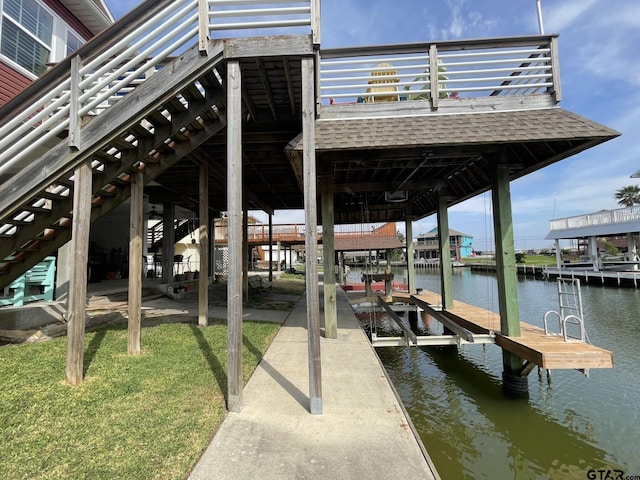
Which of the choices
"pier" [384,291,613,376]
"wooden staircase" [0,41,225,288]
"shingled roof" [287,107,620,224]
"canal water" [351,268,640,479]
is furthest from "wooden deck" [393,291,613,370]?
"wooden staircase" [0,41,225,288]

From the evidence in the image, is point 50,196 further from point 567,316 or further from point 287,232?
point 287,232

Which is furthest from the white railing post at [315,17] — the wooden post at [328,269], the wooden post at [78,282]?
the wooden post at [78,282]

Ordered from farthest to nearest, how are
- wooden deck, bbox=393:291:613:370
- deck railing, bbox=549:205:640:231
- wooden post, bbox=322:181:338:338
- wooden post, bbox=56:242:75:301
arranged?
deck railing, bbox=549:205:640:231 → wooden post, bbox=56:242:75:301 → wooden post, bbox=322:181:338:338 → wooden deck, bbox=393:291:613:370

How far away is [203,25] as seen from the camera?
425 cm

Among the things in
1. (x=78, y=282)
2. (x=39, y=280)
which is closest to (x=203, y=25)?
(x=78, y=282)

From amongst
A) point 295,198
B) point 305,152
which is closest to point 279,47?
point 305,152

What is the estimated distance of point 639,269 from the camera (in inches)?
1042

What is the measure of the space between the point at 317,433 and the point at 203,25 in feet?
17.0

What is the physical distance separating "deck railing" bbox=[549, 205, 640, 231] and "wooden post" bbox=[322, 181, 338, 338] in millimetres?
30348

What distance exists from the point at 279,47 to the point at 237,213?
7.46 feet

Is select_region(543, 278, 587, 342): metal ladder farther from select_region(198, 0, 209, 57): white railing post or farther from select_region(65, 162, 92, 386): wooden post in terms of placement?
select_region(65, 162, 92, 386): wooden post

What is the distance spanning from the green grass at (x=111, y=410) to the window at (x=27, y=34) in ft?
22.2

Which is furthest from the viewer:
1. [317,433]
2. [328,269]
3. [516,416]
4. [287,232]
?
[287,232]

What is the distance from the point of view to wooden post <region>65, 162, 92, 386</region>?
4.05 m
